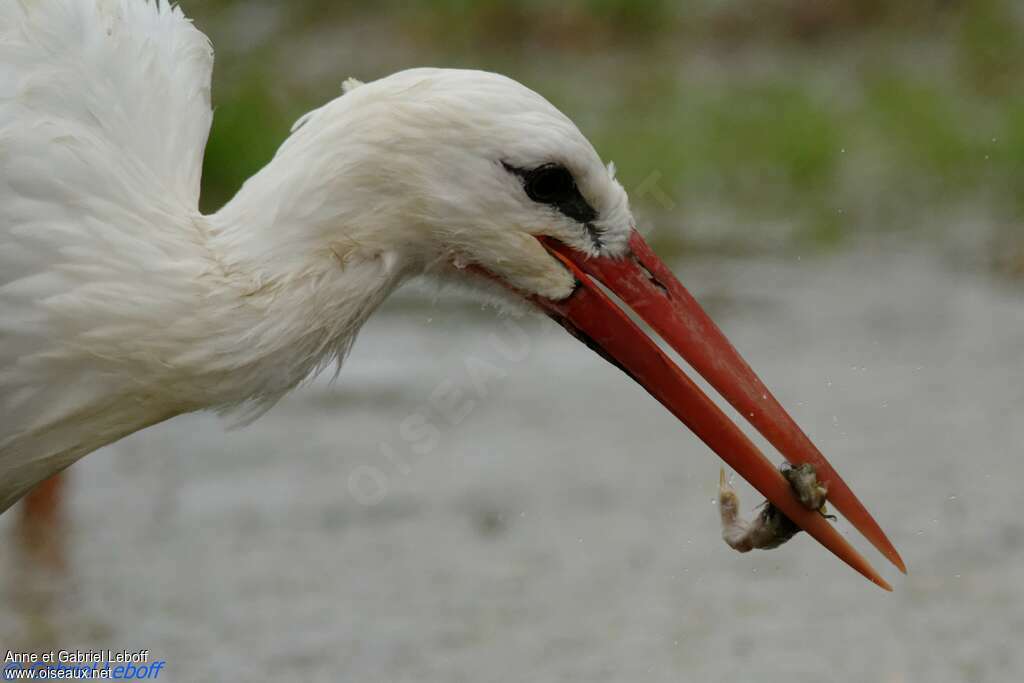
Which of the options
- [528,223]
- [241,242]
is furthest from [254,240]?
[528,223]

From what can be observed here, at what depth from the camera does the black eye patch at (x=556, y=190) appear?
304cm

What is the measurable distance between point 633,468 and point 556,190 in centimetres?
310

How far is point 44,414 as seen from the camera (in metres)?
3.09

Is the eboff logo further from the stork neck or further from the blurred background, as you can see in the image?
the stork neck

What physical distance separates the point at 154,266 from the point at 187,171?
410 mm

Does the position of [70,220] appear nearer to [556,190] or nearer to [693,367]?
[556,190]

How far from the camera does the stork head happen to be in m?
3.00

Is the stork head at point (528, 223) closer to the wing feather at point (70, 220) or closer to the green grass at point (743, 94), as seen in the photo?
the wing feather at point (70, 220)

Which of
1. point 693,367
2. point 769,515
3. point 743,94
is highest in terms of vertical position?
point 693,367

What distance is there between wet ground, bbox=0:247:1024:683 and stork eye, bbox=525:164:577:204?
1745 mm

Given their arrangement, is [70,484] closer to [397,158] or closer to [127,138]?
[127,138]

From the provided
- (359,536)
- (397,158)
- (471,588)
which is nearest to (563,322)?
(397,158)

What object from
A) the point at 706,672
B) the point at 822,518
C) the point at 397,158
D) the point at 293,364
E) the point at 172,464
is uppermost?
the point at 397,158

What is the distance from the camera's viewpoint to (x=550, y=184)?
308cm
